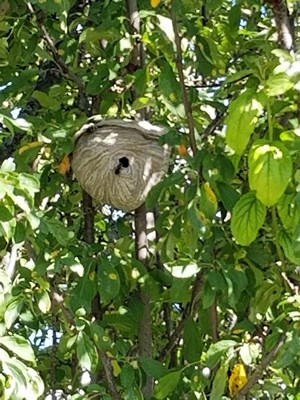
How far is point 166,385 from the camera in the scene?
5.19 feet

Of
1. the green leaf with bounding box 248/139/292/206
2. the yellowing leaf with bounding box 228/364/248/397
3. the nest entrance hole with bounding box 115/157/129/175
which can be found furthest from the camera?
the nest entrance hole with bounding box 115/157/129/175

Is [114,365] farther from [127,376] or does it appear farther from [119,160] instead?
[119,160]

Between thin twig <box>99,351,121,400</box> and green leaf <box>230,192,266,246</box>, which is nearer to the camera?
green leaf <box>230,192,266,246</box>

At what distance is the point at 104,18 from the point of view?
199cm

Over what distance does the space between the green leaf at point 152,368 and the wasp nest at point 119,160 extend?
0.39 m

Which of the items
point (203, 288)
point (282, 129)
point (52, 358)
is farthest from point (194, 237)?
point (52, 358)

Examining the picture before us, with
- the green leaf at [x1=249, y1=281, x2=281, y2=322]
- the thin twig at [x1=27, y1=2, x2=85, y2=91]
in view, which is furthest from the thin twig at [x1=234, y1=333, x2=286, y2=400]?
the thin twig at [x1=27, y1=2, x2=85, y2=91]

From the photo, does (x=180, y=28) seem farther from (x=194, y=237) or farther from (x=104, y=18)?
(x=194, y=237)

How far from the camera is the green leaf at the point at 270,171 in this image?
116 cm

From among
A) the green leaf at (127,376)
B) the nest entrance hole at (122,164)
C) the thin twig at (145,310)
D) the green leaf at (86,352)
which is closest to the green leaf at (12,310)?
the green leaf at (86,352)

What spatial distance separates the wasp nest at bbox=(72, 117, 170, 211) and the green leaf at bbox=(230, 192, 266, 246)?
640 mm

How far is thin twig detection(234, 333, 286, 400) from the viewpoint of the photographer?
4.80 ft

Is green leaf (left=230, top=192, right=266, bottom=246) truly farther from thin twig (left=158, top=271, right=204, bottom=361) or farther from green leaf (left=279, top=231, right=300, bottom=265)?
thin twig (left=158, top=271, right=204, bottom=361)

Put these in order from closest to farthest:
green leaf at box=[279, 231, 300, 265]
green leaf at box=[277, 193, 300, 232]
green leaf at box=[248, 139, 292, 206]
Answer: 1. green leaf at box=[248, 139, 292, 206]
2. green leaf at box=[277, 193, 300, 232]
3. green leaf at box=[279, 231, 300, 265]
